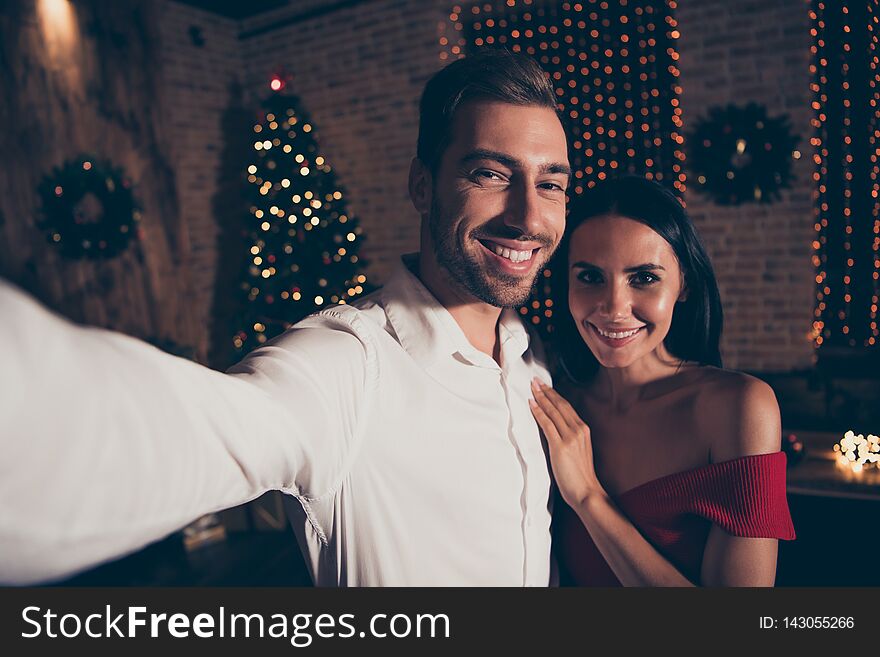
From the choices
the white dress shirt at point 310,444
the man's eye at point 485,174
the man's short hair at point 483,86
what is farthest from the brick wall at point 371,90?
the white dress shirt at point 310,444

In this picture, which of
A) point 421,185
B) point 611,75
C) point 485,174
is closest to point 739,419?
point 485,174

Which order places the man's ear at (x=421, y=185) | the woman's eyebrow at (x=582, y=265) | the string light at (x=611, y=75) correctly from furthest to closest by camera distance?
the string light at (x=611, y=75) → the woman's eyebrow at (x=582, y=265) → the man's ear at (x=421, y=185)

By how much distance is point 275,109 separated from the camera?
4.69 meters

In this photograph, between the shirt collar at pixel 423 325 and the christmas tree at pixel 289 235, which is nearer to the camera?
the shirt collar at pixel 423 325

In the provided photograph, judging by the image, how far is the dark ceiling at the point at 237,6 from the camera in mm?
5445

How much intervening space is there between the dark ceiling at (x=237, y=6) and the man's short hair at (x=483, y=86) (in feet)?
17.5

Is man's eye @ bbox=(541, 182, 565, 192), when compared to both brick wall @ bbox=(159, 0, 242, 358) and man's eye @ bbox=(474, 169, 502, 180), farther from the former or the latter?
brick wall @ bbox=(159, 0, 242, 358)

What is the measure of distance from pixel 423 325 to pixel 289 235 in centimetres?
375

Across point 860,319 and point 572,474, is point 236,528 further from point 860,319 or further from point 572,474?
point 860,319

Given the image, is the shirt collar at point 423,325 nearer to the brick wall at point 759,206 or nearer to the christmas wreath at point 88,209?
the brick wall at point 759,206

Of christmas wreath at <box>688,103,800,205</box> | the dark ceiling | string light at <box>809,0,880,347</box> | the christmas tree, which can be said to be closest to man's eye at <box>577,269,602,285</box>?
christmas wreath at <box>688,103,800,205</box>

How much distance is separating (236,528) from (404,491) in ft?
13.3

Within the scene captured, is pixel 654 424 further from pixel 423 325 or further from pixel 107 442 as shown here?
pixel 107 442

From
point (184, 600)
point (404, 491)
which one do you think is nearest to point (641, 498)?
point (404, 491)
